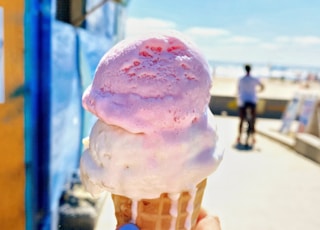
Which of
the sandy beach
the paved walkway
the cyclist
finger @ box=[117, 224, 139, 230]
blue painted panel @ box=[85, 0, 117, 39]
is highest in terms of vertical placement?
blue painted panel @ box=[85, 0, 117, 39]

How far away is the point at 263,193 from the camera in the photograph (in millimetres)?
4941

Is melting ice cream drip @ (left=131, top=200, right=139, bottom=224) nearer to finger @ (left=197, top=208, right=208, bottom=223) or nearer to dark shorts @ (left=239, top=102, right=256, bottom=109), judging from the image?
finger @ (left=197, top=208, right=208, bottom=223)

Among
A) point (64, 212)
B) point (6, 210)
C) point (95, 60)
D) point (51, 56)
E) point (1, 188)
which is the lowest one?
point (64, 212)

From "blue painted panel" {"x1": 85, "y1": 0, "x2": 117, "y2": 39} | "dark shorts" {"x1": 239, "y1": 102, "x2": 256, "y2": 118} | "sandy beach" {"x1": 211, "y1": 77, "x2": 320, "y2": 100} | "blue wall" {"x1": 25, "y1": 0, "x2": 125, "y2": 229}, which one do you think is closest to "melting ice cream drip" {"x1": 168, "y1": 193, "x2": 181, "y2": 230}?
"blue wall" {"x1": 25, "y1": 0, "x2": 125, "y2": 229}

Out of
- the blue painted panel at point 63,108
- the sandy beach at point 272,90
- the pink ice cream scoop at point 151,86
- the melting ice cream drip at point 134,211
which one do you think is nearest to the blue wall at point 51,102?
the blue painted panel at point 63,108

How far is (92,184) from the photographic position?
1.53m

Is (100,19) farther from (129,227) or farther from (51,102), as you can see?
(129,227)

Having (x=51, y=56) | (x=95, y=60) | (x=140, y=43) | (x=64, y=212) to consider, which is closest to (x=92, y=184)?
(x=140, y=43)

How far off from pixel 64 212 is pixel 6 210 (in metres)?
1.05

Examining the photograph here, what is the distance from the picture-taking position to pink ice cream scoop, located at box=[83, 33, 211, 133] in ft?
4.61

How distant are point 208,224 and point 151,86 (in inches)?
24.9

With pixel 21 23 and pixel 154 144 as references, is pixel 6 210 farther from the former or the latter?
pixel 154 144

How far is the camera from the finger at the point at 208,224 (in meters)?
1.62

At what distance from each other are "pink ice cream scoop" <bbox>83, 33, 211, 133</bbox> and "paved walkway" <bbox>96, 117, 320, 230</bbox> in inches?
90.2
